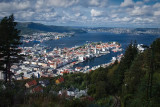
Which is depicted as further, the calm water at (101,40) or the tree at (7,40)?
the calm water at (101,40)

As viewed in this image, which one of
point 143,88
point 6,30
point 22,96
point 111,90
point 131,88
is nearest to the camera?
point 22,96

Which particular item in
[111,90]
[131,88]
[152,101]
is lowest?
[111,90]

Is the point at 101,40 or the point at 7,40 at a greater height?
the point at 7,40

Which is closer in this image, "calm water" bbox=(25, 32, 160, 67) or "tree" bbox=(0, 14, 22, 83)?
"tree" bbox=(0, 14, 22, 83)

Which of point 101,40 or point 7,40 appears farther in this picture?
point 101,40

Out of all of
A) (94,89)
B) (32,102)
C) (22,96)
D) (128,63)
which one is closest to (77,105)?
(32,102)

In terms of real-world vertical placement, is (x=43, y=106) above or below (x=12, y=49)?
below

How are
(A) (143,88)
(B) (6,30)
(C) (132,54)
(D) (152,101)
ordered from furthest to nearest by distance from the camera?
1. (C) (132,54)
2. (B) (6,30)
3. (A) (143,88)
4. (D) (152,101)

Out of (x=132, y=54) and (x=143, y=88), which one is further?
(x=132, y=54)

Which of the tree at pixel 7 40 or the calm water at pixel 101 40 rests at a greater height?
the tree at pixel 7 40

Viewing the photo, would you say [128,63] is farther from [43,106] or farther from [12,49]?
[43,106]

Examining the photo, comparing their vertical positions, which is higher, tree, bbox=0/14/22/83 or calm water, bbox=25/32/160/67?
tree, bbox=0/14/22/83
